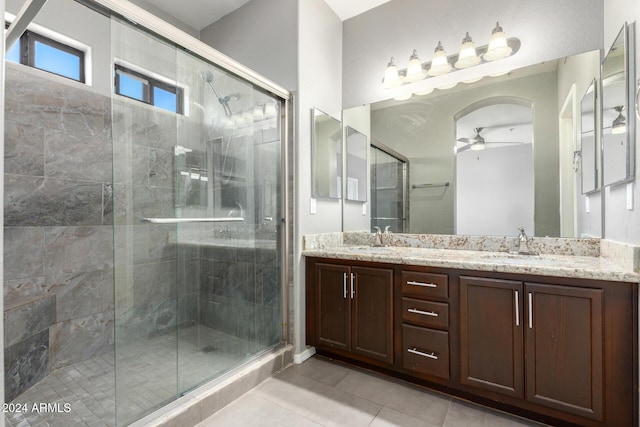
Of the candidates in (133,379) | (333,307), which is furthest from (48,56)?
(333,307)

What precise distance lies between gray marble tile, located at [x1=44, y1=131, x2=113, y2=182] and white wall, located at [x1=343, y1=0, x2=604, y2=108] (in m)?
2.02

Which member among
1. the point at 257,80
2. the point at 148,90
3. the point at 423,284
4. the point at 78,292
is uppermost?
the point at 257,80

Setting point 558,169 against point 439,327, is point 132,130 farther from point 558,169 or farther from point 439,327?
point 558,169

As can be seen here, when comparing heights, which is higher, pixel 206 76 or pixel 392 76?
pixel 392 76

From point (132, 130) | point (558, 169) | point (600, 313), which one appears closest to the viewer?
point (600, 313)

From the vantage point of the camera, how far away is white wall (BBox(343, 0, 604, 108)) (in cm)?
192

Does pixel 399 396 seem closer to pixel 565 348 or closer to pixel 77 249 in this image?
pixel 565 348

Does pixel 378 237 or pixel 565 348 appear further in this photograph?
pixel 378 237

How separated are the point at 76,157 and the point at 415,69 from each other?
2572 mm

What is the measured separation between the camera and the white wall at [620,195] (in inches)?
55.0

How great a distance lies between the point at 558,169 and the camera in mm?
2000

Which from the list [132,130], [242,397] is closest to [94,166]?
[132,130]

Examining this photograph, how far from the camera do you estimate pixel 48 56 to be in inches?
79.7

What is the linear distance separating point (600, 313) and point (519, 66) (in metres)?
1.62
